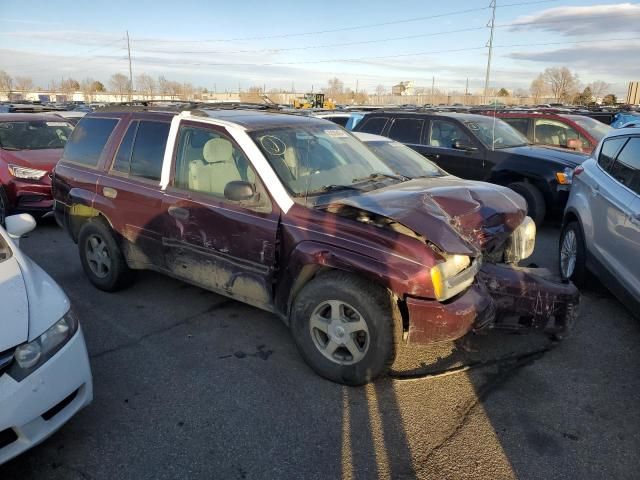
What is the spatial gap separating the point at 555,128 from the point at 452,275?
8.26 metres

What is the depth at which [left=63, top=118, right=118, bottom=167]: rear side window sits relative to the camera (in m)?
4.88

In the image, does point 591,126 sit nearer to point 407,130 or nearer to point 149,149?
point 407,130

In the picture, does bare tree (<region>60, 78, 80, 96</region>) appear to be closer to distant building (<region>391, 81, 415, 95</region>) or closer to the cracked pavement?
distant building (<region>391, 81, 415, 95</region>)

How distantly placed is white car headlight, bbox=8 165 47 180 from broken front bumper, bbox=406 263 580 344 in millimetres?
7005

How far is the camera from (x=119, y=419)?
9.83 ft

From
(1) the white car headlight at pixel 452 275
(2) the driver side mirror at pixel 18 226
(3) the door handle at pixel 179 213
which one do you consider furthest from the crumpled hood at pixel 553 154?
(2) the driver side mirror at pixel 18 226

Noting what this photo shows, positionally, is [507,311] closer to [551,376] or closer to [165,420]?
[551,376]

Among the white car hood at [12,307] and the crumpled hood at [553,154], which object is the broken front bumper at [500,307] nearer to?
the white car hood at [12,307]

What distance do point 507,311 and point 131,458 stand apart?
2.61m

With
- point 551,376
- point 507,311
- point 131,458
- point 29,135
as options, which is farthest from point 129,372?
point 29,135

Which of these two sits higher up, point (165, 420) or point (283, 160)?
point (283, 160)

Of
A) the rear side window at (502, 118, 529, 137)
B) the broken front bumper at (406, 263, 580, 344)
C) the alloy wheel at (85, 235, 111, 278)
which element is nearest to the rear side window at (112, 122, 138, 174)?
the alloy wheel at (85, 235, 111, 278)

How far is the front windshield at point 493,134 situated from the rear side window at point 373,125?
1.60 meters

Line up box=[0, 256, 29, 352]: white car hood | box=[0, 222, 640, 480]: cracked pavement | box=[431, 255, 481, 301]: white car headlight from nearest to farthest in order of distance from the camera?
box=[0, 256, 29, 352]: white car hood
box=[0, 222, 640, 480]: cracked pavement
box=[431, 255, 481, 301]: white car headlight
